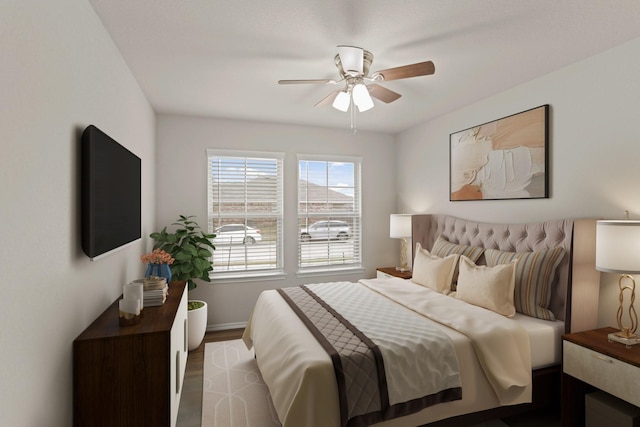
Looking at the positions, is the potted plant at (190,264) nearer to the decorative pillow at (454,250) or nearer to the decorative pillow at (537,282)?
the decorative pillow at (454,250)

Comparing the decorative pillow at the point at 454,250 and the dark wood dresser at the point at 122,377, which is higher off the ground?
the decorative pillow at the point at 454,250

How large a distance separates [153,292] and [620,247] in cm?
293

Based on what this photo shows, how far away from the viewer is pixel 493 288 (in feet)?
8.48

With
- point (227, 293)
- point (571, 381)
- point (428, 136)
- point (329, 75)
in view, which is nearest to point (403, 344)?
point (571, 381)

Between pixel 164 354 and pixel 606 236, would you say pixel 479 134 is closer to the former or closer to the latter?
pixel 606 236

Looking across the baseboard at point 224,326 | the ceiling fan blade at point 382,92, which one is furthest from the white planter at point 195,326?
the ceiling fan blade at point 382,92

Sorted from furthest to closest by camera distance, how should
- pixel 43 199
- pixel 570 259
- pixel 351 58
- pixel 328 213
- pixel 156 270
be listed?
pixel 328 213
pixel 156 270
pixel 570 259
pixel 351 58
pixel 43 199

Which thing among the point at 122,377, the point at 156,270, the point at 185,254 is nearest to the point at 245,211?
the point at 185,254

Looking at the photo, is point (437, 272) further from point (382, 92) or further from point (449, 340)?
point (382, 92)

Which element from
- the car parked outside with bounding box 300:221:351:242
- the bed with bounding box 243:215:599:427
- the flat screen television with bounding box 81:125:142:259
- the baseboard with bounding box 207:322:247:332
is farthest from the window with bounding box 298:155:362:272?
the flat screen television with bounding box 81:125:142:259

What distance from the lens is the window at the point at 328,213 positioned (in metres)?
4.54

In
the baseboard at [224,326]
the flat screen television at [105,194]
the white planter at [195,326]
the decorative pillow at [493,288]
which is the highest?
the flat screen television at [105,194]

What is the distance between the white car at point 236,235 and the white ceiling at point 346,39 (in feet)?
5.55

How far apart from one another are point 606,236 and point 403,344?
1.42m
